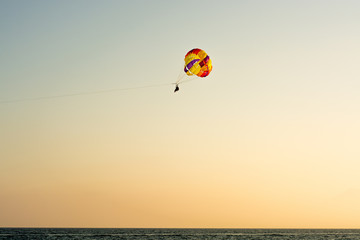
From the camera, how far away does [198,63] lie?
5003 centimetres

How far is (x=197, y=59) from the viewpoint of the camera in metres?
50.0

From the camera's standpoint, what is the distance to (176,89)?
43969 millimetres

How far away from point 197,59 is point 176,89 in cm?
761

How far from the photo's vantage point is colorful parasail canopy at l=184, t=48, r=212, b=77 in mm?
50000

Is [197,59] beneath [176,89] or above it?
above

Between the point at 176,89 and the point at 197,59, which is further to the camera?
the point at 197,59

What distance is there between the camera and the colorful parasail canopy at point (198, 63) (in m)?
50.0
